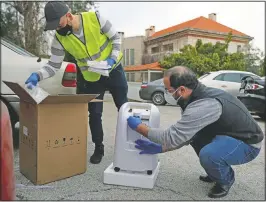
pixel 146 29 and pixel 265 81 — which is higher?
pixel 146 29

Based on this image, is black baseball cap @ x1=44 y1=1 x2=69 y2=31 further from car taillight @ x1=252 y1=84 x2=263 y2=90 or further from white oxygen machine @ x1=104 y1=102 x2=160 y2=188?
car taillight @ x1=252 y1=84 x2=263 y2=90

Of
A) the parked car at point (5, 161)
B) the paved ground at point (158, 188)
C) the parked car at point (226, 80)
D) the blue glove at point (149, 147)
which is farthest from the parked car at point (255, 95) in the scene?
the parked car at point (5, 161)

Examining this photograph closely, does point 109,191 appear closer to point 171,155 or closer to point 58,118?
point 58,118

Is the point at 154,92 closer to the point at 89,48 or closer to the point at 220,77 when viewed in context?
the point at 220,77

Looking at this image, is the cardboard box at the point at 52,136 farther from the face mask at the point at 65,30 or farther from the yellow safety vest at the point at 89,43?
the face mask at the point at 65,30

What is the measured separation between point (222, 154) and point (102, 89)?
1.29 metres

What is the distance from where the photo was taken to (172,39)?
2558cm

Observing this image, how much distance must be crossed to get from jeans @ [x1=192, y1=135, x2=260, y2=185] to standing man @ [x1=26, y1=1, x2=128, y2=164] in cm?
103

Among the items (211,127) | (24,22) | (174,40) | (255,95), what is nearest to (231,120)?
(211,127)

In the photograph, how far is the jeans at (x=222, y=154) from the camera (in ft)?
7.15

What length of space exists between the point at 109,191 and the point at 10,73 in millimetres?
1519

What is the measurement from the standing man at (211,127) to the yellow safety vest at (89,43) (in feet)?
2.36

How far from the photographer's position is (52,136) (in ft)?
7.84

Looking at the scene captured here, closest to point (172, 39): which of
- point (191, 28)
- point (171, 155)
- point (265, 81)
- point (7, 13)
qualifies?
point (191, 28)
